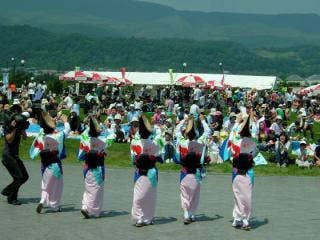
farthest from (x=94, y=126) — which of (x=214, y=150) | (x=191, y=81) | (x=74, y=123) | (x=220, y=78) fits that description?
(x=220, y=78)

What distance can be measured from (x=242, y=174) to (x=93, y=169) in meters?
2.85

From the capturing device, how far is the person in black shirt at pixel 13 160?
600 inches

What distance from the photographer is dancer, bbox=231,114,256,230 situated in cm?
1322

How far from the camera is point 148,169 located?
13.5 metres

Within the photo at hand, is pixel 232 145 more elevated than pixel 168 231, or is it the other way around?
pixel 232 145

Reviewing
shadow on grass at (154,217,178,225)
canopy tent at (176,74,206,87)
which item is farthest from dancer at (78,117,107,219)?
canopy tent at (176,74,206,87)

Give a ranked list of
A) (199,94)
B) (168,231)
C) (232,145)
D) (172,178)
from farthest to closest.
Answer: (199,94) → (172,178) → (232,145) → (168,231)

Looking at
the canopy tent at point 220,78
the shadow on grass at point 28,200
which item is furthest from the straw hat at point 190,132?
the canopy tent at point 220,78

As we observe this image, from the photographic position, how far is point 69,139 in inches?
1094

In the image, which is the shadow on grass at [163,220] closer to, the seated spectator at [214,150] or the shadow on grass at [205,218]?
the shadow on grass at [205,218]

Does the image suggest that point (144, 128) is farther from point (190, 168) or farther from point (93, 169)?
point (93, 169)

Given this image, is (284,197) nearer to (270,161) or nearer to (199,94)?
(270,161)

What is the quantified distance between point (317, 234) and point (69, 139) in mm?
16250

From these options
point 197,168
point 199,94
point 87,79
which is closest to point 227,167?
point 197,168
